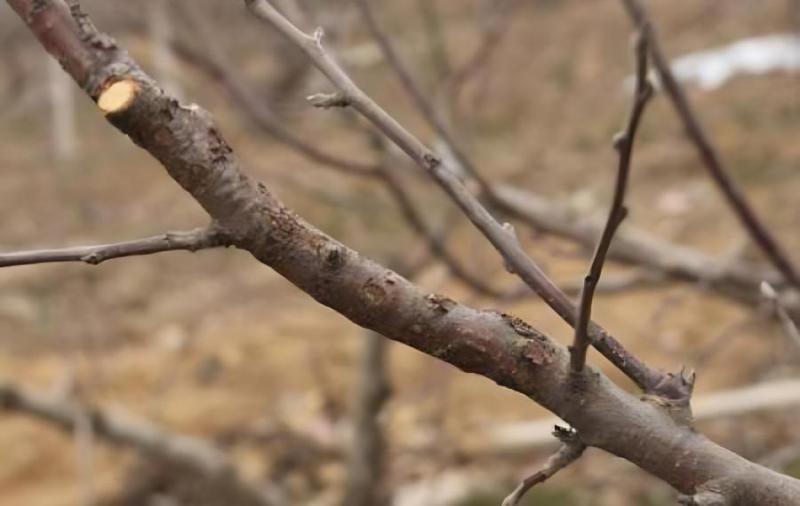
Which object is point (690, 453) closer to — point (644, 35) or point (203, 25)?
point (644, 35)

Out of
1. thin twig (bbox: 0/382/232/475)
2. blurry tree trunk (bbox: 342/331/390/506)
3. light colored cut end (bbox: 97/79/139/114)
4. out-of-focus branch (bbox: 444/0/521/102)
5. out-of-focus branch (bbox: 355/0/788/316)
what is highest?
out-of-focus branch (bbox: 444/0/521/102)

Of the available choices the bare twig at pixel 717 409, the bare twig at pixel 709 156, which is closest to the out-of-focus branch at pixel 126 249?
the bare twig at pixel 709 156

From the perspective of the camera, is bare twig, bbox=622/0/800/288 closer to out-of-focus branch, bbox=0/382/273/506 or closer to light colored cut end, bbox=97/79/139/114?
light colored cut end, bbox=97/79/139/114

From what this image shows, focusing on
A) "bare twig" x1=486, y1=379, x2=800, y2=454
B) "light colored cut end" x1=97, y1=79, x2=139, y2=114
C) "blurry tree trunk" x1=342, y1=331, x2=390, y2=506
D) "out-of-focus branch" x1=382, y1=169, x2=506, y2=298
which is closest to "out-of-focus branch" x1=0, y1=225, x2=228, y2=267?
"light colored cut end" x1=97, y1=79, x2=139, y2=114

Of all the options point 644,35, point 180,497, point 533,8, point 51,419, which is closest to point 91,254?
point 644,35

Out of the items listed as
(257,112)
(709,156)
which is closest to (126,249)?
(709,156)

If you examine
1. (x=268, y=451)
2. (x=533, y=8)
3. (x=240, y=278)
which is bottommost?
(x=268, y=451)
